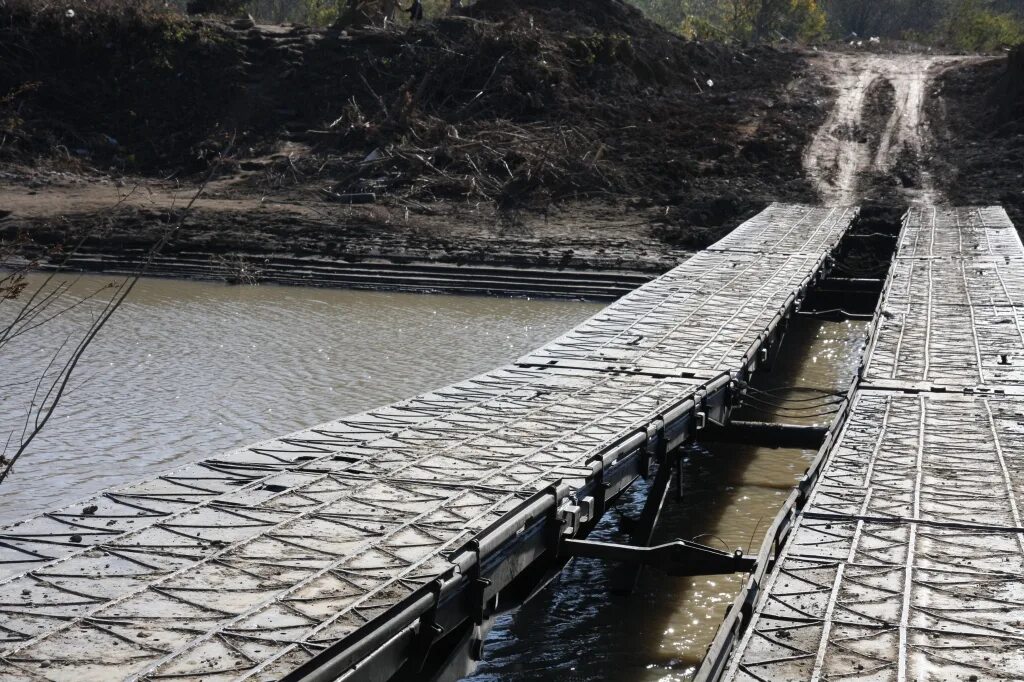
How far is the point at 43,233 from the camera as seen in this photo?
2116 cm

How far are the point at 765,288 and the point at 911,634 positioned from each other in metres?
8.90

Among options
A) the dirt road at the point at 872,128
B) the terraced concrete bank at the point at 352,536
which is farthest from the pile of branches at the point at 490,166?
the terraced concrete bank at the point at 352,536

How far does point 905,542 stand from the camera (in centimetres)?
579

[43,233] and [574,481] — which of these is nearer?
[574,481]

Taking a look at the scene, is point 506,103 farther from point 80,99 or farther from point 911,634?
point 911,634

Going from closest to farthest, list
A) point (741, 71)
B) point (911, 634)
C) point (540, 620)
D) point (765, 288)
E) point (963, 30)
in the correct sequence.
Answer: point (911, 634)
point (540, 620)
point (765, 288)
point (741, 71)
point (963, 30)

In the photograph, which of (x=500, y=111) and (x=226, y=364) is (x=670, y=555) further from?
(x=500, y=111)

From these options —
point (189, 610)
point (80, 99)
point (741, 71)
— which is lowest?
point (189, 610)

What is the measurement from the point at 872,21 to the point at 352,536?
54870mm

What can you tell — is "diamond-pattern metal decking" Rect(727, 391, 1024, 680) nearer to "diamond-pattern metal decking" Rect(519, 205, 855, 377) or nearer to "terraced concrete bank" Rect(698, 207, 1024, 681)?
"terraced concrete bank" Rect(698, 207, 1024, 681)

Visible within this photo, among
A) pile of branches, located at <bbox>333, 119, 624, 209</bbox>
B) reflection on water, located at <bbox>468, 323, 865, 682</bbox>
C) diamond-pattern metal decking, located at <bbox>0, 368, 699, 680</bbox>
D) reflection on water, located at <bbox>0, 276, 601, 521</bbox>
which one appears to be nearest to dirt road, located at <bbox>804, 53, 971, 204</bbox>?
pile of branches, located at <bbox>333, 119, 624, 209</bbox>

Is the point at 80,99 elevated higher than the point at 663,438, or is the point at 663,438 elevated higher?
the point at 80,99

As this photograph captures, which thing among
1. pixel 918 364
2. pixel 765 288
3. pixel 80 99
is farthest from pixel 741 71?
pixel 918 364

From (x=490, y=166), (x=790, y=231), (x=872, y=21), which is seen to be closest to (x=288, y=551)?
(x=790, y=231)
